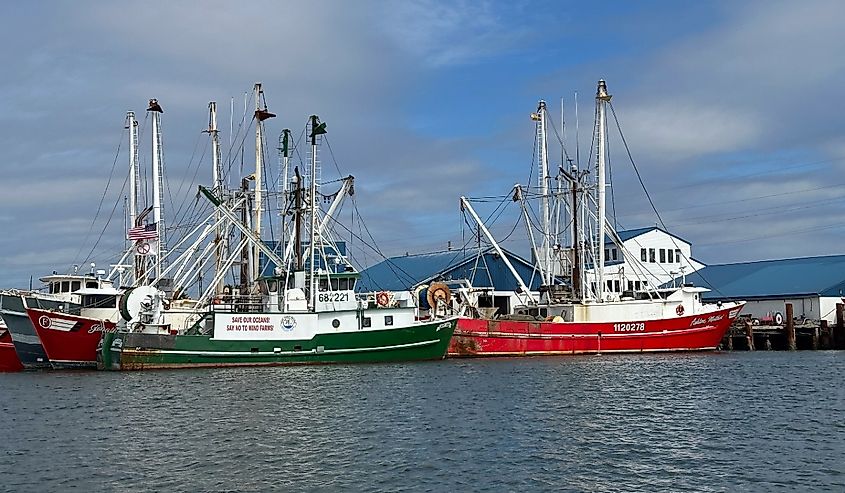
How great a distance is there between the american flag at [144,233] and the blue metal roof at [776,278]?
4361 centimetres

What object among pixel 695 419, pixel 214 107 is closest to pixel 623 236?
pixel 214 107

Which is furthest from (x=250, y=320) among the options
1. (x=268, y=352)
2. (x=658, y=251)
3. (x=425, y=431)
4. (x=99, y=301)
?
(x=658, y=251)

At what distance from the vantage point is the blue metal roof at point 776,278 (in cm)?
6850

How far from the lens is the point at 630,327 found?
5434 centimetres

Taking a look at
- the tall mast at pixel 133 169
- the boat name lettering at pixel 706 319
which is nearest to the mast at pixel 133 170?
the tall mast at pixel 133 169

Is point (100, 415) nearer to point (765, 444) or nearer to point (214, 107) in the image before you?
point (765, 444)

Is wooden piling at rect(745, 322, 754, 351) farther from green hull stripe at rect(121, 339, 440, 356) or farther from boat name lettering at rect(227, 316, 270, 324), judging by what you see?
boat name lettering at rect(227, 316, 270, 324)

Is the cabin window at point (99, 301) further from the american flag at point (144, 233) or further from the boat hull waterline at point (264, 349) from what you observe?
the boat hull waterline at point (264, 349)

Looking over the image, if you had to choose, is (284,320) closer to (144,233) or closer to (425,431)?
(144,233)

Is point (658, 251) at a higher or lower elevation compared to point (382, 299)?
→ higher

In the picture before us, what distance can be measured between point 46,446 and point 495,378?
20288mm

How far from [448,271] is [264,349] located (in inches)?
1191

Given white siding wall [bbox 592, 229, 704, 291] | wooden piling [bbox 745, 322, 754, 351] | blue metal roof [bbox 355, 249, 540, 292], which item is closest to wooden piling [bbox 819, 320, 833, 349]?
wooden piling [bbox 745, 322, 754, 351]

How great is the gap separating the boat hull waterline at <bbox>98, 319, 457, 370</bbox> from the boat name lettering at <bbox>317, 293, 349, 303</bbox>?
190 centimetres
